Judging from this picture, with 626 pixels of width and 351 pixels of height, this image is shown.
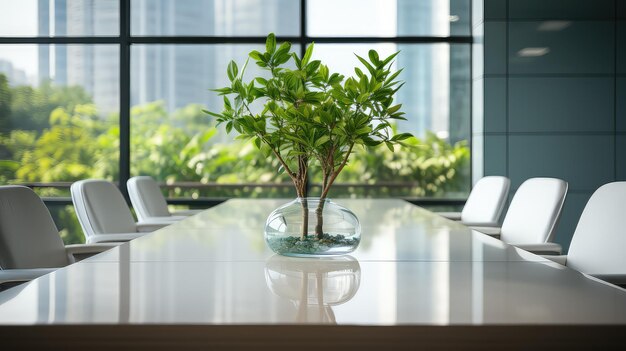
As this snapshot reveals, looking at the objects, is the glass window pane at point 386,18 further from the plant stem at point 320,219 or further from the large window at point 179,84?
the plant stem at point 320,219

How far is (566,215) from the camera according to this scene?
6.18 m

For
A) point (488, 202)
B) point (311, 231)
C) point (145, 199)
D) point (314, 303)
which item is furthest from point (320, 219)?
point (145, 199)

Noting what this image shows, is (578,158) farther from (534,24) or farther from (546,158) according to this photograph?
(534,24)

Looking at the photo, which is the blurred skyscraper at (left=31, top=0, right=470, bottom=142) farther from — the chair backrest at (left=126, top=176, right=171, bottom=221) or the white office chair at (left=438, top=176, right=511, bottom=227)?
the white office chair at (left=438, top=176, right=511, bottom=227)

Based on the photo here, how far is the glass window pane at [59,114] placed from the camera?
254 inches

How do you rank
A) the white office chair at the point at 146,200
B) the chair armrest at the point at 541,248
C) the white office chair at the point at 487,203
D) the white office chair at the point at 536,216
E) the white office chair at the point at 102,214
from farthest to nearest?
the white office chair at the point at 146,200, the white office chair at the point at 487,203, the white office chair at the point at 102,214, the white office chair at the point at 536,216, the chair armrest at the point at 541,248

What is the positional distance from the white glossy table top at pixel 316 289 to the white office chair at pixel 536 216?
847mm

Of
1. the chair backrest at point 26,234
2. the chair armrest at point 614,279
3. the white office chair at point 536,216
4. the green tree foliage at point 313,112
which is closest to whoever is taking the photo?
the green tree foliage at point 313,112

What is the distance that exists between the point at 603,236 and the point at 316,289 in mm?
1455

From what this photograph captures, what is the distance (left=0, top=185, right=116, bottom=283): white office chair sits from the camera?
2.34 meters

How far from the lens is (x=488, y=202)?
418 cm

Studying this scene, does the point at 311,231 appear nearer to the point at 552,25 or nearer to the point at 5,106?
the point at 552,25

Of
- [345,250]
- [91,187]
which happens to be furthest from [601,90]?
[345,250]

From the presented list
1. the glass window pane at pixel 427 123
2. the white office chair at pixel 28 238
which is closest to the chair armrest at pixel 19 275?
the white office chair at pixel 28 238
